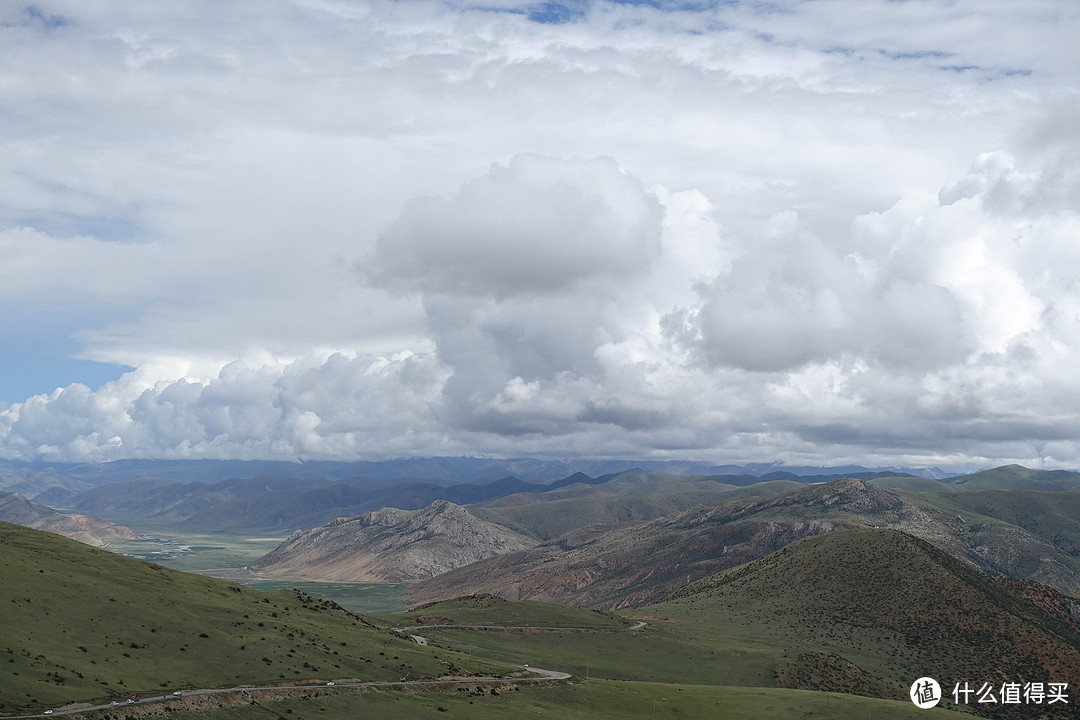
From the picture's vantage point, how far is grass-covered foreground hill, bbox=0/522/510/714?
76.2 meters

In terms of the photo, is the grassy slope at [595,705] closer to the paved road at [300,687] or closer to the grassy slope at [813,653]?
the paved road at [300,687]

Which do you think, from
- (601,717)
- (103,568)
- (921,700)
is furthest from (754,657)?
(103,568)

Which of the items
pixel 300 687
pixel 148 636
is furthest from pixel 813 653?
pixel 148 636

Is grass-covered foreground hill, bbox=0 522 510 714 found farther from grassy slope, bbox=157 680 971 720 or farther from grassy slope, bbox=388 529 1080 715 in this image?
grassy slope, bbox=388 529 1080 715

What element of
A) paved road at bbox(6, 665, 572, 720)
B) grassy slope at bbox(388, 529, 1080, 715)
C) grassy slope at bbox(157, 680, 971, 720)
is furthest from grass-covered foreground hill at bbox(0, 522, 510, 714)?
grassy slope at bbox(388, 529, 1080, 715)

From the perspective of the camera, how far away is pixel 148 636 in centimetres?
9219

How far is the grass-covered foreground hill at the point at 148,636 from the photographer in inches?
2999

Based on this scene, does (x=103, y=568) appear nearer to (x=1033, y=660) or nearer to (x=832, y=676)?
(x=832, y=676)

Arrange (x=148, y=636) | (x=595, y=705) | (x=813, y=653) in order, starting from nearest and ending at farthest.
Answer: (x=148, y=636)
(x=595, y=705)
(x=813, y=653)

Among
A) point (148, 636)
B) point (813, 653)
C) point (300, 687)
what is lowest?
point (813, 653)

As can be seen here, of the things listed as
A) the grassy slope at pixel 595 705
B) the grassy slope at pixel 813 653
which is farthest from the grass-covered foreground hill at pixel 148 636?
the grassy slope at pixel 813 653

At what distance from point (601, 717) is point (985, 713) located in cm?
9433

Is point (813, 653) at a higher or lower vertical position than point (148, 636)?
lower

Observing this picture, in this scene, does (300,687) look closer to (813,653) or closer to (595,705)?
(595,705)
